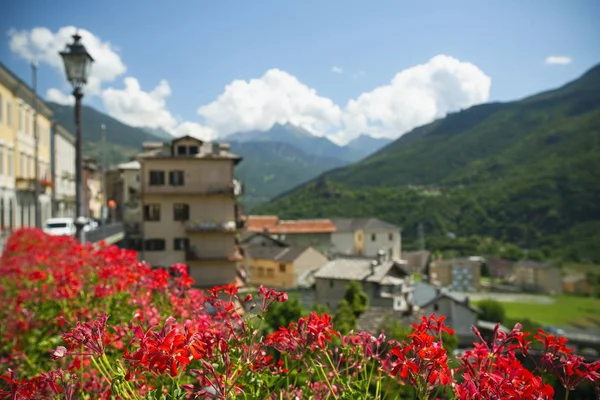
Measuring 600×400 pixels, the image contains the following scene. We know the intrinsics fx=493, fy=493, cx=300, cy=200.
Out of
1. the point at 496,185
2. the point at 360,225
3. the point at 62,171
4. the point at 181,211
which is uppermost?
the point at 496,185

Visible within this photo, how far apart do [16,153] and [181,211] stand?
39.8 feet

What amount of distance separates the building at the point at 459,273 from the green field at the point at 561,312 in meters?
10.8

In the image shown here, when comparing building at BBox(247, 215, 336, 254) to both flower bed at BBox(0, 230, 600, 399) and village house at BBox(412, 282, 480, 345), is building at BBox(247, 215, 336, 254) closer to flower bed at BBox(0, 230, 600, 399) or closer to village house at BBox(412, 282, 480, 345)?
village house at BBox(412, 282, 480, 345)

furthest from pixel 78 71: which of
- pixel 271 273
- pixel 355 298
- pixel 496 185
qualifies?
pixel 496 185

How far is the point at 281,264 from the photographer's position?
5931 cm

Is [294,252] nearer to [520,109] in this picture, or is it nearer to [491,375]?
[491,375]

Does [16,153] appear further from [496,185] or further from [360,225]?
[496,185]

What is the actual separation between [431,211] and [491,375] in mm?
132859

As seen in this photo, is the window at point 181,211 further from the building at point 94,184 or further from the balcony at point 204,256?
the building at point 94,184

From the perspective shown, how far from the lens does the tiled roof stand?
195 ft

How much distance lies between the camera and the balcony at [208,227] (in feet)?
114

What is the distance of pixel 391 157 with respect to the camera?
184m

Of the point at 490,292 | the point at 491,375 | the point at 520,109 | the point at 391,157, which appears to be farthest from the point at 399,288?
the point at 520,109

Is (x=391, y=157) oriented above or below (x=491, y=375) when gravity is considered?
above
